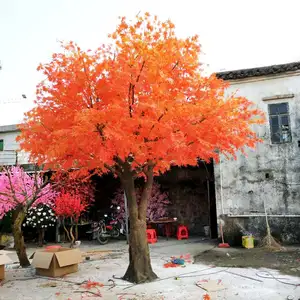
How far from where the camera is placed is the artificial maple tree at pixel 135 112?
22.8ft

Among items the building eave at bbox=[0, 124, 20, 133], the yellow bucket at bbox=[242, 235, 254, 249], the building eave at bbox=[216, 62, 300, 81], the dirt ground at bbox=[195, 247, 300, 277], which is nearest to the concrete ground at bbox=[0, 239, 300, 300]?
the dirt ground at bbox=[195, 247, 300, 277]

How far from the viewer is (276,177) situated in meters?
12.8

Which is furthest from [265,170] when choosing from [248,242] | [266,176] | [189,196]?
[189,196]

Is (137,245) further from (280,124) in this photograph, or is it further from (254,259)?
(280,124)

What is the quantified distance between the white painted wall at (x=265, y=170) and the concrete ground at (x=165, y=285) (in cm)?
438

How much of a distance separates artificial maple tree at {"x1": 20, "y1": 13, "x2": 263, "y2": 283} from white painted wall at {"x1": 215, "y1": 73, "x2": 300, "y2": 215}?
542 centimetres

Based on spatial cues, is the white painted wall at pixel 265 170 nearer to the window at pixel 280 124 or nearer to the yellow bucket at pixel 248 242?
the window at pixel 280 124

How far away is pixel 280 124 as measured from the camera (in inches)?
512

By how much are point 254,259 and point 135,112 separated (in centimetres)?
616

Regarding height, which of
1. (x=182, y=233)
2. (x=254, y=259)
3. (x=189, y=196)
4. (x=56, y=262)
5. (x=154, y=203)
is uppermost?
(x=189, y=196)

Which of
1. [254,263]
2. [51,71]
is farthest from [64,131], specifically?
[254,263]

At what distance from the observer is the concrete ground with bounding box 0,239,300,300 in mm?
6617

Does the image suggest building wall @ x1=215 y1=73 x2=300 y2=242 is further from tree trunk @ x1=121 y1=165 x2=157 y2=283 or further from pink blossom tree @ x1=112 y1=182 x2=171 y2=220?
tree trunk @ x1=121 y1=165 x2=157 y2=283

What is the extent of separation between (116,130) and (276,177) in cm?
837
